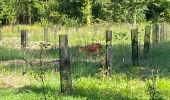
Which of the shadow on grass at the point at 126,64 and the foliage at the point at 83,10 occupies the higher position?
the foliage at the point at 83,10

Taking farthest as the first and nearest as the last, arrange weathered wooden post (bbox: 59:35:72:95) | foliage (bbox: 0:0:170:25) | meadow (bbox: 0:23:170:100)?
foliage (bbox: 0:0:170:25) < weathered wooden post (bbox: 59:35:72:95) < meadow (bbox: 0:23:170:100)

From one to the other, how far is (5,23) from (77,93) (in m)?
41.4

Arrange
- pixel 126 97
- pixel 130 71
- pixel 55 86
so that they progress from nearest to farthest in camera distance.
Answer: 1. pixel 126 97
2. pixel 55 86
3. pixel 130 71

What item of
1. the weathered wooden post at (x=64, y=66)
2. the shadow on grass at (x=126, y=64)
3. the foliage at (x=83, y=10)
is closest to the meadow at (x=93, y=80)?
the shadow on grass at (x=126, y=64)

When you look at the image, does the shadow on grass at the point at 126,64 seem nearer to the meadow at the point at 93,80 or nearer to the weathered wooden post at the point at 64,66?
the meadow at the point at 93,80

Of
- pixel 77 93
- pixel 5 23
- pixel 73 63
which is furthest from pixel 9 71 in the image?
pixel 5 23

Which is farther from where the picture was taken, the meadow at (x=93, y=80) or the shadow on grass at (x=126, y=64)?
the shadow on grass at (x=126, y=64)

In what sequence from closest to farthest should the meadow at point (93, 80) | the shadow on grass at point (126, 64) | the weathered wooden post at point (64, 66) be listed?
the meadow at point (93, 80), the weathered wooden post at point (64, 66), the shadow on grass at point (126, 64)

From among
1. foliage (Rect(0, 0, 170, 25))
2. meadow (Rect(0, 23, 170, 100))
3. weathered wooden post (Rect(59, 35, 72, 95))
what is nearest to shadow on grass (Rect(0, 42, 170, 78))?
meadow (Rect(0, 23, 170, 100))

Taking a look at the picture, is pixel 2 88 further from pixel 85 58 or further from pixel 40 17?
pixel 40 17

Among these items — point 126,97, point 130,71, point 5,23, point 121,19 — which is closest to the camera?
point 126,97

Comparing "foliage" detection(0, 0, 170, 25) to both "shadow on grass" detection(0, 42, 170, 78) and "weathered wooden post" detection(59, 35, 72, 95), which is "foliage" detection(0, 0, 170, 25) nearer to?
"shadow on grass" detection(0, 42, 170, 78)

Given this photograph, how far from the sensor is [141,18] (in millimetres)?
47438

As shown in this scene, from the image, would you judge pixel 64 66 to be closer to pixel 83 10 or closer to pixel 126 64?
pixel 126 64
